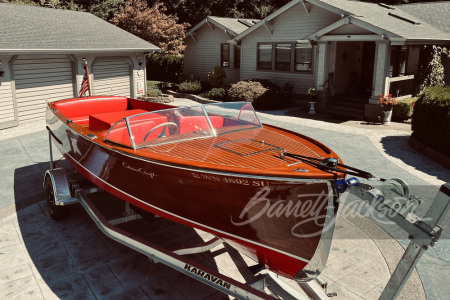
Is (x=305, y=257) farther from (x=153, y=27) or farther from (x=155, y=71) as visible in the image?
(x=155, y=71)

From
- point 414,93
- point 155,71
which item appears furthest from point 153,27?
point 414,93

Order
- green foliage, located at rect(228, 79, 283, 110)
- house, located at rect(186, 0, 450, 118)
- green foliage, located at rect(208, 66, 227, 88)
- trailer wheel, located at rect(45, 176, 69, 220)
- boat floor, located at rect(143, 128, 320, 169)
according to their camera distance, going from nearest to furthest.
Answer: boat floor, located at rect(143, 128, 320, 169) < trailer wheel, located at rect(45, 176, 69, 220) < house, located at rect(186, 0, 450, 118) < green foliage, located at rect(228, 79, 283, 110) < green foliage, located at rect(208, 66, 227, 88)

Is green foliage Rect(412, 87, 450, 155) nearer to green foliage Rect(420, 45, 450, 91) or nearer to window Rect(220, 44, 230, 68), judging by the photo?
green foliage Rect(420, 45, 450, 91)

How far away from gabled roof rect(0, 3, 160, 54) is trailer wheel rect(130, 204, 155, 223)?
11.3m

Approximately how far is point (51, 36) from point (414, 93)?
1716 cm

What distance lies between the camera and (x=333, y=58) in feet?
59.8

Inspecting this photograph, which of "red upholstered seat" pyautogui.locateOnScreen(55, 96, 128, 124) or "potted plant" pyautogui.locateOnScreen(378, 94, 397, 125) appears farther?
"potted plant" pyautogui.locateOnScreen(378, 94, 397, 125)

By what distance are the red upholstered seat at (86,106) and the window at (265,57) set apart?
13.4m

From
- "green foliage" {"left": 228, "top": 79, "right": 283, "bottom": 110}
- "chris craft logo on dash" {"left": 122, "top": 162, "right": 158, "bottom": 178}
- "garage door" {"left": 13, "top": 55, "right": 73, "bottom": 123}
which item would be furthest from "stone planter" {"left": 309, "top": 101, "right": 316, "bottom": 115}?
"chris craft logo on dash" {"left": 122, "top": 162, "right": 158, "bottom": 178}

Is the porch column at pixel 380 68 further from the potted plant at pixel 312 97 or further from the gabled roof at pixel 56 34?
the gabled roof at pixel 56 34

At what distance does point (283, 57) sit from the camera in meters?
20.7

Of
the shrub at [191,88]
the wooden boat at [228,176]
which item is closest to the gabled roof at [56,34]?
the shrub at [191,88]

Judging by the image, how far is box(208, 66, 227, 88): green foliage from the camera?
23.6m

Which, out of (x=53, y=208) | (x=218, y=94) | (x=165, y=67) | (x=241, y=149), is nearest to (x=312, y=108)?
(x=218, y=94)
